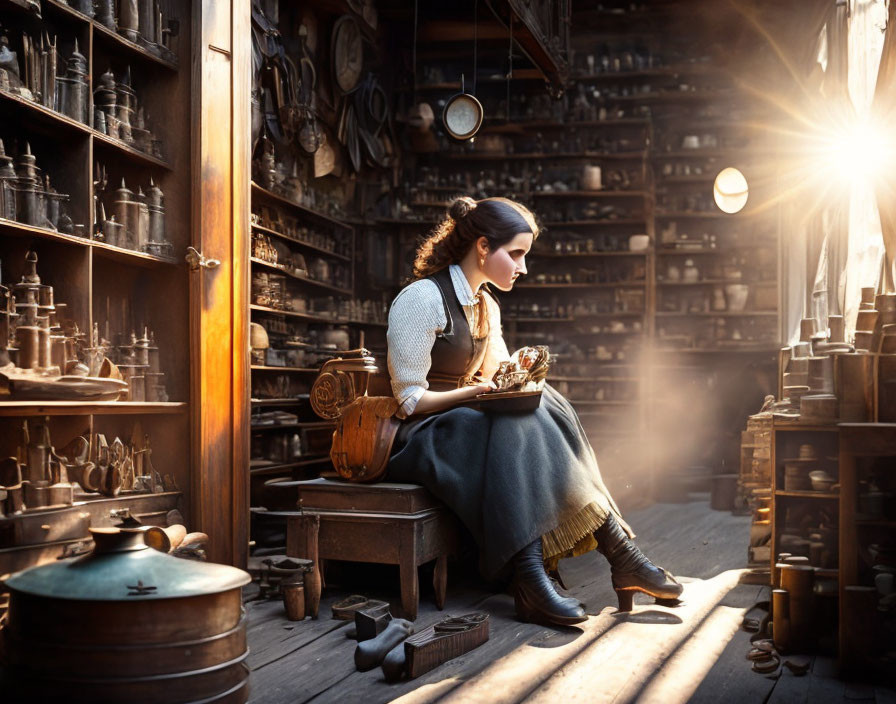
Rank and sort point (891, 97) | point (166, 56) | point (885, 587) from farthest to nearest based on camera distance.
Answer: point (891, 97) < point (166, 56) < point (885, 587)

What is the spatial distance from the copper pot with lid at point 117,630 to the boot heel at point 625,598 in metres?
1.62

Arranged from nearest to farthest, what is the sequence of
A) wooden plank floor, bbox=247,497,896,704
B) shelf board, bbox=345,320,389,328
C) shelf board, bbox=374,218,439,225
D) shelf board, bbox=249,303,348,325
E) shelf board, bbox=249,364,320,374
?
wooden plank floor, bbox=247,497,896,704
shelf board, bbox=249,364,320,374
shelf board, bbox=249,303,348,325
shelf board, bbox=345,320,389,328
shelf board, bbox=374,218,439,225

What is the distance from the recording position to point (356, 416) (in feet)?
10.6

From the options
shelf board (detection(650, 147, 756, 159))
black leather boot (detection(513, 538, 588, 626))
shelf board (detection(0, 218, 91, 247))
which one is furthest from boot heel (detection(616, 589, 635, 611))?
shelf board (detection(650, 147, 756, 159))

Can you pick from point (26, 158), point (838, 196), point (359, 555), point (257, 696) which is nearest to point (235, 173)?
point (26, 158)

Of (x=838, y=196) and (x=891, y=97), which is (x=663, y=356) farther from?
(x=891, y=97)

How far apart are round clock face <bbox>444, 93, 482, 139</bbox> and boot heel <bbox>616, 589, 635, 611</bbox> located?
4.57m

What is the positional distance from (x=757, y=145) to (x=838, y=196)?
9.24ft

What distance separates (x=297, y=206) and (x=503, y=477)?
4004mm

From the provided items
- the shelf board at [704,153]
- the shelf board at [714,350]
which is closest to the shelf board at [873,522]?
the shelf board at [714,350]

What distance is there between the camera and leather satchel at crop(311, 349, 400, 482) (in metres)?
3.18

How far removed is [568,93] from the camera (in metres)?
8.96

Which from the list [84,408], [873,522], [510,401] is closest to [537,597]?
[510,401]

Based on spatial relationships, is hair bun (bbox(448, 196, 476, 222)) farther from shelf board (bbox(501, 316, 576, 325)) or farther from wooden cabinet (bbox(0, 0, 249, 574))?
shelf board (bbox(501, 316, 576, 325))
